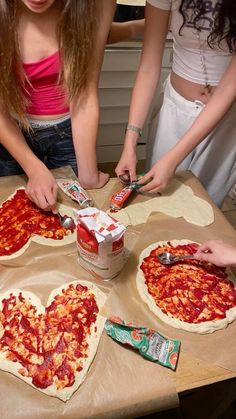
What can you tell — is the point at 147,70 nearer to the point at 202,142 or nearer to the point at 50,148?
the point at 202,142

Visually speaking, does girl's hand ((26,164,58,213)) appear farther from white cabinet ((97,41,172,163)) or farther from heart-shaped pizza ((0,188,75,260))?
white cabinet ((97,41,172,163))

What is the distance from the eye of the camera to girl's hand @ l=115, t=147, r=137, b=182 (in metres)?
1.09

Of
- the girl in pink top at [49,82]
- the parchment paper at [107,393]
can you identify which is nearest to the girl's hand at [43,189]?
the girl in pink top at [49,82]

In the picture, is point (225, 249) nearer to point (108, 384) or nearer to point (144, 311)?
point (144, 311)

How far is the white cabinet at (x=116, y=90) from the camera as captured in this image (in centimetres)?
166

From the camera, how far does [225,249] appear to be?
32.6 inches

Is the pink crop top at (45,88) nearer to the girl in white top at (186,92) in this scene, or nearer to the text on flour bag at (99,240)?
the girl in white top at (186,92)

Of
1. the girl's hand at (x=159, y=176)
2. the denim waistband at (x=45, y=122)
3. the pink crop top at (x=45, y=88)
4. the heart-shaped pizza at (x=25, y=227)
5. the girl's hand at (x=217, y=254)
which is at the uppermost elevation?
the pink crop top at (x=45, y=88)

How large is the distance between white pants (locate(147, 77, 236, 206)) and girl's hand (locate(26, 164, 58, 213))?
442 mm

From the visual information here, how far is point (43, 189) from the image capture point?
99 centimetres

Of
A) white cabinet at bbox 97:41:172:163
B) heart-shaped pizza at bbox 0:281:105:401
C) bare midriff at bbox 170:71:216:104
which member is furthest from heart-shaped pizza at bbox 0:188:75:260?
white cabinet at bbox 97:41:172:163

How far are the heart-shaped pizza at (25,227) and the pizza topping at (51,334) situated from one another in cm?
15

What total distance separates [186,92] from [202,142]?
0.56 feet

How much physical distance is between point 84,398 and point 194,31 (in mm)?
966
